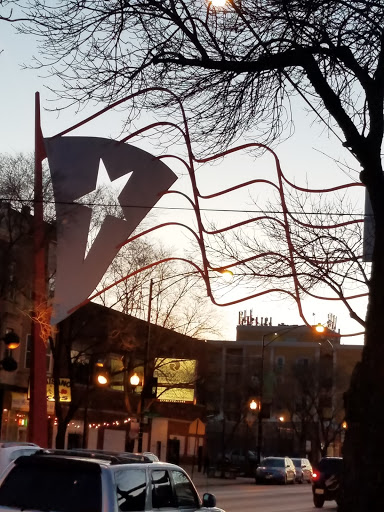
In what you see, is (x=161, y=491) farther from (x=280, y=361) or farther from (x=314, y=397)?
(x=280, y=361)

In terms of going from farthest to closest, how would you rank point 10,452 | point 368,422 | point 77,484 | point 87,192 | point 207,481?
point 207,481 → point 87,192 → point 10,452 → point 77,484 → point 368,422

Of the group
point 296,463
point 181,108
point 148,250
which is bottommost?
point 296,463

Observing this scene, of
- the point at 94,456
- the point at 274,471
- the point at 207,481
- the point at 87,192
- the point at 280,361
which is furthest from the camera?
the point at 280,361

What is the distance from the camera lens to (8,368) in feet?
90.9

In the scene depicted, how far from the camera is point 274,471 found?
5522cm

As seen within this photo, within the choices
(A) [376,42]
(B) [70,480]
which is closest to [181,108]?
(A) [376,42]

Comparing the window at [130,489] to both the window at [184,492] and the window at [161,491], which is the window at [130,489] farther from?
the window at [184,492]

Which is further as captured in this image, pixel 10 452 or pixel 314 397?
pixel 314 397

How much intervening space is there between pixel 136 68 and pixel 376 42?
2556mm

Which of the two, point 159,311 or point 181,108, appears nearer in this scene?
point 181,108

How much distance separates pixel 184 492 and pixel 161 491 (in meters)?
0.78

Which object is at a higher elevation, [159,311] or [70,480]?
[159,311]

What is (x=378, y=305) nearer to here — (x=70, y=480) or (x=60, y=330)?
(x=70, y=480)

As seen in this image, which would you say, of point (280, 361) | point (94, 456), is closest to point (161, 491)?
point (94, 456)
